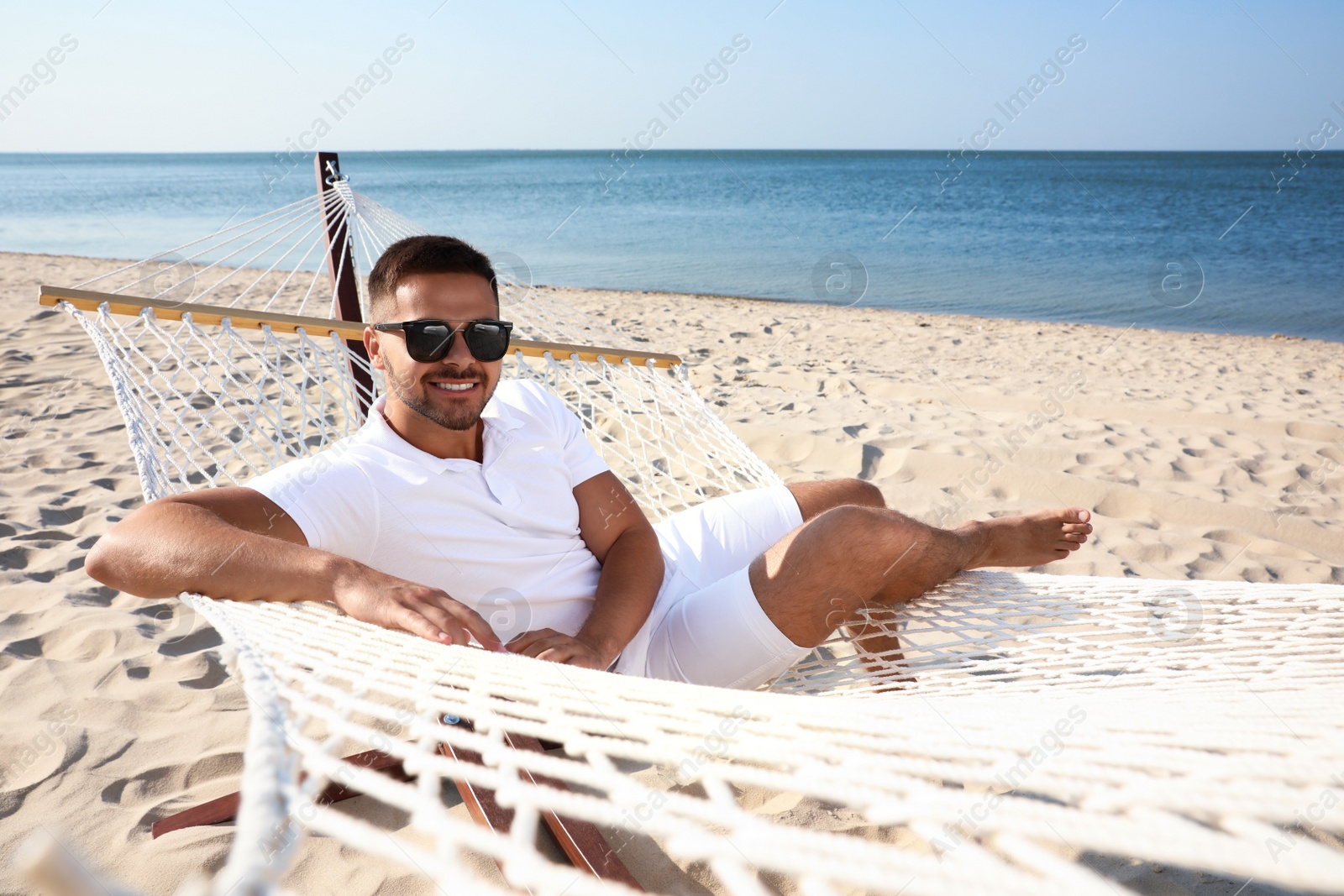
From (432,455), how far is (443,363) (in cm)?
16

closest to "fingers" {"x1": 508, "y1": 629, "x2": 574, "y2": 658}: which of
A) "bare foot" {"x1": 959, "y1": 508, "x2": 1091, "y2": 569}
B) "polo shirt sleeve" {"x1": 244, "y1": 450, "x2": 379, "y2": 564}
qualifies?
"polo shirt sleeve" {"x1": 244, "y1": 450, "x2": 379, "y2": 564}

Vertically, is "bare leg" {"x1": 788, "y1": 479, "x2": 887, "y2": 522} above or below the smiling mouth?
below

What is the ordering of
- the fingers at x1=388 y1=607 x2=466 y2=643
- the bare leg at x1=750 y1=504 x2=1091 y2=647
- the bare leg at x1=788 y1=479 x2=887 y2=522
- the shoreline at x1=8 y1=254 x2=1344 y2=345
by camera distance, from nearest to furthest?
the fingers at x1=388 y1=607 x2=466 y2=643 < the bare leg at x1=750 y1=504 x2=1091 y2=647 < the bare leg at x1=788 y1=479 x2=887 y2=522 < the shoreline at x1=8 y1=254 x2=1344 y2=345

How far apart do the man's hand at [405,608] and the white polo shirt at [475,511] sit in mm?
191

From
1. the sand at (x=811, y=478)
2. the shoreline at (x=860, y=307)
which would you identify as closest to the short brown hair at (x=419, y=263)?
the sand at (x=811, y=478)

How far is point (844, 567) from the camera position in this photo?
139 cm

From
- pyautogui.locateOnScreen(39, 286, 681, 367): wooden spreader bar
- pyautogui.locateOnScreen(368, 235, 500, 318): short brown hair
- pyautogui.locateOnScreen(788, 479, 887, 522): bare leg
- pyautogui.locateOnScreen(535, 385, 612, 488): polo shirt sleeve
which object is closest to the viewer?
pyautogui.locateOnScreen(368, 235, 500, 318): short brown hair

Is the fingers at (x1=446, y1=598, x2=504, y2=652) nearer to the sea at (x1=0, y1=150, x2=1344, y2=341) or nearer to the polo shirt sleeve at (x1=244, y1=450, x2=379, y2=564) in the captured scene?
the polo shirt sleeve at (x1=244, y1=450, x2=379, y2=564)

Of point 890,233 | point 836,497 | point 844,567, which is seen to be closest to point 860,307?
point 836,497

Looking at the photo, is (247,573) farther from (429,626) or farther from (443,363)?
(443,363)

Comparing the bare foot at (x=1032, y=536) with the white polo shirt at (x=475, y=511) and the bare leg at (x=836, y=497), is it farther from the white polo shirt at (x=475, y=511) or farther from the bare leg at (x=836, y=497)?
the white polo shirt at (x=475, y=511)

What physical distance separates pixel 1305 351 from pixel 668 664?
6231 millimetres

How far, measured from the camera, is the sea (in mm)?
8523

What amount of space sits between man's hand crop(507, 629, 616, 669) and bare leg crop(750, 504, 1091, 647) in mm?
299
